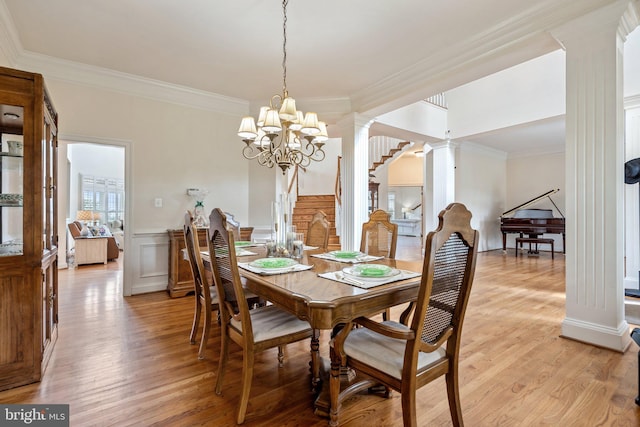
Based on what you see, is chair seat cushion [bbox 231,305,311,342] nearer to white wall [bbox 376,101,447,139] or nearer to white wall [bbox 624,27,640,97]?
white wall [bbox 376,101,447,139]

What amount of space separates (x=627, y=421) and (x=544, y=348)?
2.87 feet

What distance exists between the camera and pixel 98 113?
3.80 metres

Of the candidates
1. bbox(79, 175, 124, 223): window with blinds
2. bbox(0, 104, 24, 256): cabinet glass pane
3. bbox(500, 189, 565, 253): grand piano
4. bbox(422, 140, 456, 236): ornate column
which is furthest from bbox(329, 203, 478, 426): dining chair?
bbox(79, 175, 124, 223): window with blinds

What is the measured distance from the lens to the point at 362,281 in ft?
5.22

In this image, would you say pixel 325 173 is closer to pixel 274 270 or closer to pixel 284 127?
pixel 284 127

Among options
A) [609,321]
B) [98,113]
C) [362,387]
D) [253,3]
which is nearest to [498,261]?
[609,321]

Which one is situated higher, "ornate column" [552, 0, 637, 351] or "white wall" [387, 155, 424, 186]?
"white wall" [387, 155, 424, 186]

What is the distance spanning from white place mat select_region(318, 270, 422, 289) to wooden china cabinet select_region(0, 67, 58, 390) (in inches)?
74.1

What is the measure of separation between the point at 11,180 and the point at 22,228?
0.37 m

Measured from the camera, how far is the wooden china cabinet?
1906 millimetres

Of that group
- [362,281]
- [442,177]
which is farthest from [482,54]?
[442,177]

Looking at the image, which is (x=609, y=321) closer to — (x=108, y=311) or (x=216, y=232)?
(x=216, y=232)

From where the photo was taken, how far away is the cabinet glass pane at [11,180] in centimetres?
200

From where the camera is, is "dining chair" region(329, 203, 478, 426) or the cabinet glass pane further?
the cabinet glass pane
